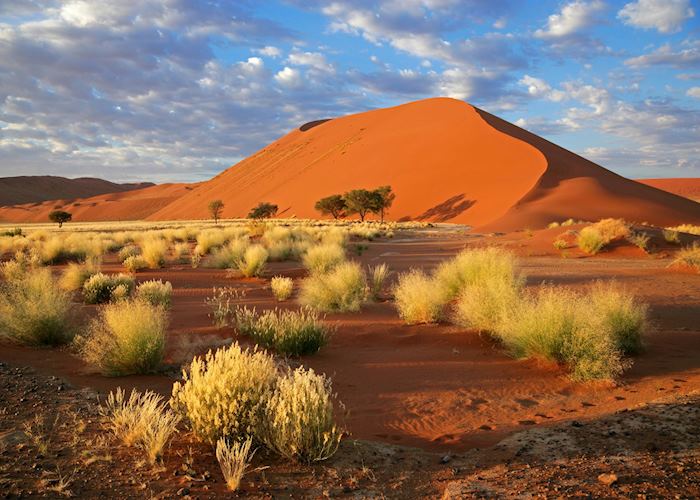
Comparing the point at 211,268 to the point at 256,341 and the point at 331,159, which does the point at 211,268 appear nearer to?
the point at 256,341

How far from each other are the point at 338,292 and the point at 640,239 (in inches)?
634

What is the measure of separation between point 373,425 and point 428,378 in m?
1.71

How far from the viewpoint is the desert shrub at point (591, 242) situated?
21.9 meters

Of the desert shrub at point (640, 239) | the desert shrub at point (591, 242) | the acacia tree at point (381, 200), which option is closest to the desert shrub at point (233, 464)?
the desert shrub at point (591, 242)

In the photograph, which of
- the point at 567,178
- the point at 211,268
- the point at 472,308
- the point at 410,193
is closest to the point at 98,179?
the point at 410,193

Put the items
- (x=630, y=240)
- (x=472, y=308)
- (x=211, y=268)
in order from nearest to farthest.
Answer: (x=472, y=308) → (x=211, y=268) → (x=630, y=240)

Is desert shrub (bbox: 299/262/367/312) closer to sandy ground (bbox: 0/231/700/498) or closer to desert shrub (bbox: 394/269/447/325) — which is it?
sandy ground (bbox: 0/231/700/498)

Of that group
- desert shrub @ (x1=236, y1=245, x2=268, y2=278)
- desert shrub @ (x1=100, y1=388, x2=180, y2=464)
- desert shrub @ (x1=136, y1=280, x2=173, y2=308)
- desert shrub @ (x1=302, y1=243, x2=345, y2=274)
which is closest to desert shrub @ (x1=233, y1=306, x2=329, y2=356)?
desert shrub @ (x1=100, y1=388, x2=180, y2=464)

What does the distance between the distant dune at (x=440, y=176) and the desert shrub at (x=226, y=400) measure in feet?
118

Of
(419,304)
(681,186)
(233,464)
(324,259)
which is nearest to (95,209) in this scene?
(324,259)

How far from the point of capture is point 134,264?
17188 mm

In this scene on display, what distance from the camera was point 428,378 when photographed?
693cm

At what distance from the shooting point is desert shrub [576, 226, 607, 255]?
71.8 feet

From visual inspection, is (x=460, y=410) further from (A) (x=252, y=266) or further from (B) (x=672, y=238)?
(B) (x=672, y=238)
